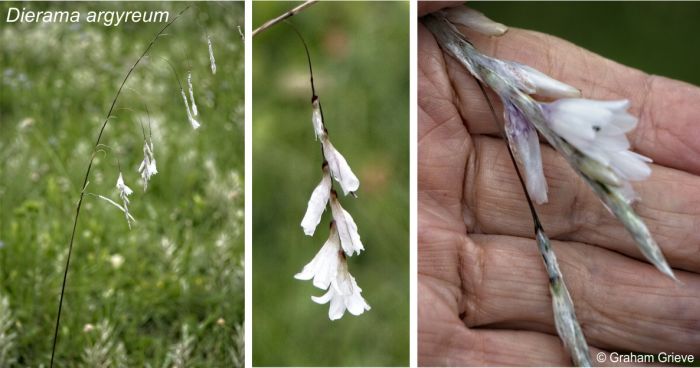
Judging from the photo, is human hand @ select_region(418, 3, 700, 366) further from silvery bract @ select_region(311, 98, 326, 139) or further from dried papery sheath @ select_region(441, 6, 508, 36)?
silvery bract @ select_region(311, 98, 326, 139)

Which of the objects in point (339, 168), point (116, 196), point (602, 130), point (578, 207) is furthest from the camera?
point (116, 196)

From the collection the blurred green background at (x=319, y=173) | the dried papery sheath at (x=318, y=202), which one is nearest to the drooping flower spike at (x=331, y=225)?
the dried papery sheath at (x=318, y=202)

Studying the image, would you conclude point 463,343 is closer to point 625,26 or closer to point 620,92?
point 620,92

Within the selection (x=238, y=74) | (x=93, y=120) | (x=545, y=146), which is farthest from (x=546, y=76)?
(x=93, y=120)

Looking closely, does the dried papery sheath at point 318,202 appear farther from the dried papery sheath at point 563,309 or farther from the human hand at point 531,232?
the dried papery sheath at point 563,309

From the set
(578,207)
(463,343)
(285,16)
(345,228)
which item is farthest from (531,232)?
(285,16)

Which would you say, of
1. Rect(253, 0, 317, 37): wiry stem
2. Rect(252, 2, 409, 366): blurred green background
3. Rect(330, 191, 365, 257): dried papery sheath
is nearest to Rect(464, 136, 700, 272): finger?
Rect(252, 2, 409, 366): blurred green background

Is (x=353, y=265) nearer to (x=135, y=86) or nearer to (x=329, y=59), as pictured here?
(x=329, y=59)
